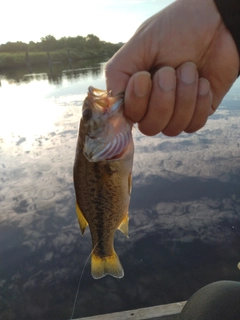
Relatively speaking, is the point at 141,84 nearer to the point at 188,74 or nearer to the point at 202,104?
the point at 188,74

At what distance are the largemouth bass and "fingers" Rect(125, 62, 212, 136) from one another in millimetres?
118

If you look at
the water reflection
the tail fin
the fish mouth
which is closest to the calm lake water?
the tail fin

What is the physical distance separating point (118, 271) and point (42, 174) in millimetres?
4165

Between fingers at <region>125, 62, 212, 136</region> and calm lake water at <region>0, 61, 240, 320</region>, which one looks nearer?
fingers at <region>125, 62, 212, 136</region>

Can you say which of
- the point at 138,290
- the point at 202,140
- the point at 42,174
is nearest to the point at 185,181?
the point at 202,140

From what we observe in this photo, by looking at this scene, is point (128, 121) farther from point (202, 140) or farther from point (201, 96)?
point (202, 140)

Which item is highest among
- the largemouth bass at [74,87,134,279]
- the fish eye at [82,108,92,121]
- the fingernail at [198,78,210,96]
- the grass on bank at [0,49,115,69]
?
the fingernail at [198,78,210,96]

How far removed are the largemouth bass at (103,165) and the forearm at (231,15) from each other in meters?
0.94

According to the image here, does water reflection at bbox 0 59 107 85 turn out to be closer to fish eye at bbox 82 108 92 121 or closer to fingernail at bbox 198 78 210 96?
fish eye at bbox 82 108 92 121

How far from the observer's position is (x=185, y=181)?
5633mm

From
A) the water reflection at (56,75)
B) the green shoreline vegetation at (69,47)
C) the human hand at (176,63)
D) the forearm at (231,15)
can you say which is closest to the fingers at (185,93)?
the human hand at (176,63)

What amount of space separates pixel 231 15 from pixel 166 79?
27.8 inches

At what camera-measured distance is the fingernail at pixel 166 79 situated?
1.76 meters

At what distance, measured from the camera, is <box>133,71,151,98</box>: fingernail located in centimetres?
174
